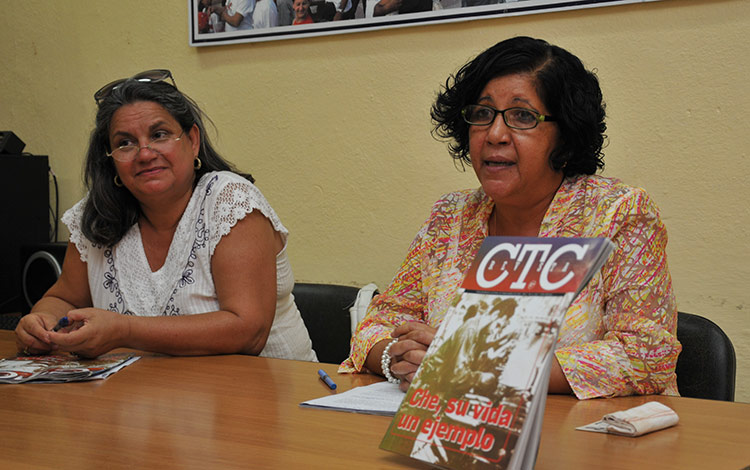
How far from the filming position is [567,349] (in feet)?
4.56

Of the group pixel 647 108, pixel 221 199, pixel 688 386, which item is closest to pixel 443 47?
pixel 647 108

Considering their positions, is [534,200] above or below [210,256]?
above

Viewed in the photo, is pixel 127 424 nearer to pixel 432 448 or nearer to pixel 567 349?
pixel 432 448

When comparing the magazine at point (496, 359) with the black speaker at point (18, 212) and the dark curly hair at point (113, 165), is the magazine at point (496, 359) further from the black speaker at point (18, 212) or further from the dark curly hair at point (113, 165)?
the black speaker at point (18, 212)

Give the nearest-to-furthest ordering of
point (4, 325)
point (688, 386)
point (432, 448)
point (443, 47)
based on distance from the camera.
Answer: point (432, 448)
point (688, 386)
point (443, 47)
point (4, 325)

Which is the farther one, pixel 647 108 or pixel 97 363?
pixel 647 108

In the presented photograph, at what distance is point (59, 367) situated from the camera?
159 centimetres

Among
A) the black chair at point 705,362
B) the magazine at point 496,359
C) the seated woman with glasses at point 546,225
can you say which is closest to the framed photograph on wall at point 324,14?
the seated woman with glasses at point 546,225

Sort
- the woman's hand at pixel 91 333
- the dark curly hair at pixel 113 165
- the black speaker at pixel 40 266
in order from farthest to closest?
the black speaker at pixel 40 266 < the dark curly hair at pixel 113 165 < the woman's hand at pixel 91 333

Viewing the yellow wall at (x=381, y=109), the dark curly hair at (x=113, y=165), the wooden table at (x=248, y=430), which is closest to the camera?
the wooden table at (x=248, y=430)

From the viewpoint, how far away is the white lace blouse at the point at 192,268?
1916 mm

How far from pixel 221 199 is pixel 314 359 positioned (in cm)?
52

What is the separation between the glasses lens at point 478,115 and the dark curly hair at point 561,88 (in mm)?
37

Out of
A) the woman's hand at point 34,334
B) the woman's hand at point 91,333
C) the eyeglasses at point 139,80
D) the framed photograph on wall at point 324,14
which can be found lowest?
the woman's hand at point 34,334
